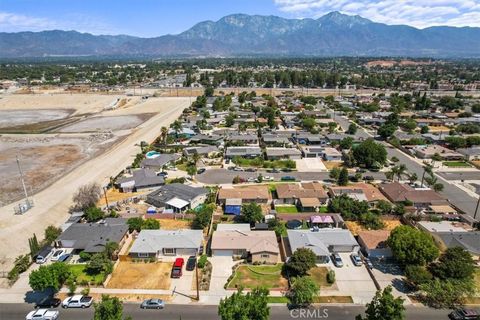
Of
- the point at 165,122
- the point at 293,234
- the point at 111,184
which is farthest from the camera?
the point at 165,122

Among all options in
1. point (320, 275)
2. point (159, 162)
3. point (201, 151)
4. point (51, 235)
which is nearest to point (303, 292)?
point (320, 275)

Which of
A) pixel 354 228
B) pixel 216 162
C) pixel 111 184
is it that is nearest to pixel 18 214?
pixel 111 184

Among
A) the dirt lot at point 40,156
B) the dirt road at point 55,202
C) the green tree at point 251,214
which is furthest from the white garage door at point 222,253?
the dirt lot at point 40,156

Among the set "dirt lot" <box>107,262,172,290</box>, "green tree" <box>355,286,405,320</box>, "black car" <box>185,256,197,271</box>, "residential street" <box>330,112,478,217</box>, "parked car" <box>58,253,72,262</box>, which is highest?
"green tree" <box>355,286,405,320</box>

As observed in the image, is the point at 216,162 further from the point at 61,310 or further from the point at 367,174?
the point at 61,310

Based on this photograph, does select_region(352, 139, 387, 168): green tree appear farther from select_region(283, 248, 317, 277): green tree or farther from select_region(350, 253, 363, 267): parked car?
select_region(283, 248, 317, 277): green tree

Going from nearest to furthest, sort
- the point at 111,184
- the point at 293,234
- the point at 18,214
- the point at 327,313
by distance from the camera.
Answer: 1. the point at 327,313
2. the point at 293,234
3. the point at 18,214
4. the point at 111,184

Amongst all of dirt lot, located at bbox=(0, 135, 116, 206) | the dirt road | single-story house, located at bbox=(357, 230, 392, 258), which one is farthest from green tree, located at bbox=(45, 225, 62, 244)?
single-story house, located at bbox=(357, 230, 392, 258)
